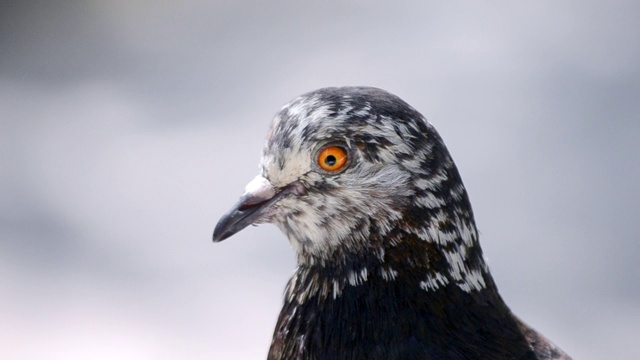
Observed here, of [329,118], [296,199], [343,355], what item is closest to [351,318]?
[343,355]

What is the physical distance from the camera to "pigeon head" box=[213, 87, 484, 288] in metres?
3.17

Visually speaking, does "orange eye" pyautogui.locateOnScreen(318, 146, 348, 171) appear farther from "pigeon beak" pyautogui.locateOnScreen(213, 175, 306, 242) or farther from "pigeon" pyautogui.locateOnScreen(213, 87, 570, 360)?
"pigeon beak" pyautogui.locateOnScreen(213, 175, 306, 242)

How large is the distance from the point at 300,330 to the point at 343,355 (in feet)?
0.64

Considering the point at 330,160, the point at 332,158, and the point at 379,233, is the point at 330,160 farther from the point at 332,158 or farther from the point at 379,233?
the point at 379,233

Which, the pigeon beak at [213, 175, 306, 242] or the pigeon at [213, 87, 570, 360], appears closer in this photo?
the pigeon at [213, 87, 570, 360]

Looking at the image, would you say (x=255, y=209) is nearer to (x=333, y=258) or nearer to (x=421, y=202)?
(x=333, y=258)

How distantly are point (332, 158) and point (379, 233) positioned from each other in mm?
267

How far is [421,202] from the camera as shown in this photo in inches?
125


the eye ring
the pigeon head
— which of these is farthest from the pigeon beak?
the eye ring

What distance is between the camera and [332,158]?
3.21 m

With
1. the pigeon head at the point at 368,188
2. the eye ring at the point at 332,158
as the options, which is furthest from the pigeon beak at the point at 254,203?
the eye ring at the point at 332,158

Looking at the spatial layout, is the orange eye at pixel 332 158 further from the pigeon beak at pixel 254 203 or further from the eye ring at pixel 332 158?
the pigeon beak at pixel 254 203

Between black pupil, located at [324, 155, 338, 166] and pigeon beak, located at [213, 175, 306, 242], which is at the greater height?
black pupil, located at [324, 155, 338, 166]

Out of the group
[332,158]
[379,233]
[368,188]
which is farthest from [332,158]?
[379,233]
